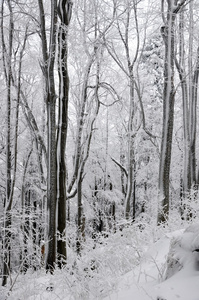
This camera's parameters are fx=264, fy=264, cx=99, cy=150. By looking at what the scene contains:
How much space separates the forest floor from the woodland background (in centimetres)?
19

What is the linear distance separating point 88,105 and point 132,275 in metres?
8.90

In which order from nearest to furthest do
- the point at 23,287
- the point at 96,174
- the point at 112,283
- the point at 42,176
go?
the point at 112,283 → the point at 23,287 → the point at 42,176 → the point at 96,174

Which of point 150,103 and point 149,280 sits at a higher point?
point 150,103

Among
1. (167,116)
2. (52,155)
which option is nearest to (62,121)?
(52,155)

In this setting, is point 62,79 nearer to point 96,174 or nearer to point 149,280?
point 149,280

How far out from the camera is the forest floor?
2082mm

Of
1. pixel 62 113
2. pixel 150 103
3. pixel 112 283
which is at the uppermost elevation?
pixel 150 103

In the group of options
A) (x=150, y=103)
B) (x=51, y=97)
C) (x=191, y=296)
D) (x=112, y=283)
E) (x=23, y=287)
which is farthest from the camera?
(x=150, y=103)

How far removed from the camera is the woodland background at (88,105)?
6176 mm

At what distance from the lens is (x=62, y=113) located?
21.3 feet

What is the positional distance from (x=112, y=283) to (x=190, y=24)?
866cm

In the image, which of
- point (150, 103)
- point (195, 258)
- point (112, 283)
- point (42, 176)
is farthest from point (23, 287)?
point (150, 103)

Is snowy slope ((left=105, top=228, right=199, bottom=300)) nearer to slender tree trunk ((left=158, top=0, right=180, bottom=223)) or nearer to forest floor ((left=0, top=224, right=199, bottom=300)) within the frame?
forest floor ((left=0, top=224, right=199, bottom=300))

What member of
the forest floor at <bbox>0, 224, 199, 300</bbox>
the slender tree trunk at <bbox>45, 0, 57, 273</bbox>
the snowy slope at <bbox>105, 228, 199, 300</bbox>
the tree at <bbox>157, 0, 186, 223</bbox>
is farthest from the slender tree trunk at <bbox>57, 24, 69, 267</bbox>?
the snowy slope at <bbox>105, 228, 199, 300</bbox>
